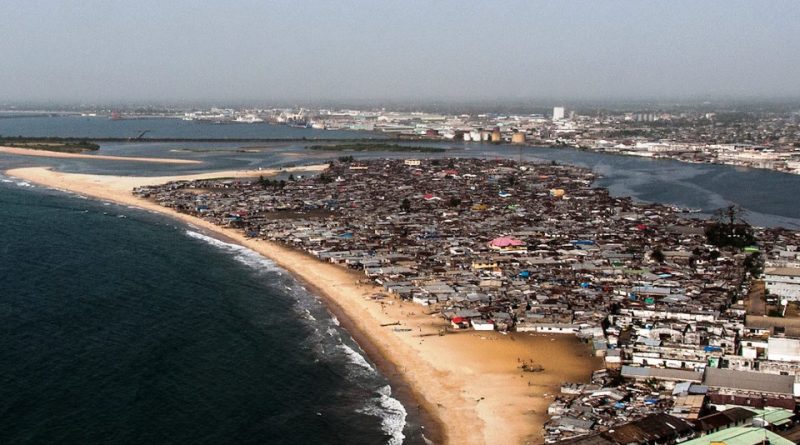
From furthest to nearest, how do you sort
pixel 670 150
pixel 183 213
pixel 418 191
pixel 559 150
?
pixel 559 150 < pixel 670 150 < pixel 418 191 < pixel 183 213

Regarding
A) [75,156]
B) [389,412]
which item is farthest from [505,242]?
[75,156]

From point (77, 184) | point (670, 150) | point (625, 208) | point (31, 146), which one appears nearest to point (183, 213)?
point (77, 184)

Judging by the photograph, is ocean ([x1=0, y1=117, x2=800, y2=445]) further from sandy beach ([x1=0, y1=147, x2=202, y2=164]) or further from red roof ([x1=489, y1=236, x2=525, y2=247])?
sandy beach ([x1=0, y1=147, x2=202, y2=164])

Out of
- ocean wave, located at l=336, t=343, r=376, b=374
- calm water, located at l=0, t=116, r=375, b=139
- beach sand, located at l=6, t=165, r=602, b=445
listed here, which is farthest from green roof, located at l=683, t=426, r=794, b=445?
calm water, located at l=0, t=116, r=375, b=139

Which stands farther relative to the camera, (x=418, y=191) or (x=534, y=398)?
(x=418, y=191)

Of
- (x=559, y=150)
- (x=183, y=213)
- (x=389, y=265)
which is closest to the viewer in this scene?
(x=389, y=265)

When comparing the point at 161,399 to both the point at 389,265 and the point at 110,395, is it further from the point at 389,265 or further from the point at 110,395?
the point at 389,265

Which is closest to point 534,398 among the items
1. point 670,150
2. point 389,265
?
point 389,265

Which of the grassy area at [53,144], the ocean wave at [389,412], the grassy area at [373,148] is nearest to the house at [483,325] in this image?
the ocean wave at [389,412]

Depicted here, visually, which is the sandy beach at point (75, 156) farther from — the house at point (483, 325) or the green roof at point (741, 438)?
the green roof at point (741, 438)
